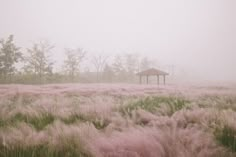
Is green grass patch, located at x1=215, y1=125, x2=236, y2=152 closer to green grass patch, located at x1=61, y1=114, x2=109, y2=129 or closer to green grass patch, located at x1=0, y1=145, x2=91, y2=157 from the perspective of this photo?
green grass patch, located at x1=0, y1=145, x2=91, y2=157

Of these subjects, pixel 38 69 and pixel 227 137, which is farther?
pixel 38 69

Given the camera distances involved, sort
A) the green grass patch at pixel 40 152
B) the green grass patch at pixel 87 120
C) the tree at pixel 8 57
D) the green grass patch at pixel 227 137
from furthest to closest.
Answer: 1. the tree at pixel 8 57
2. the green grass patch at pixel 87 120
3. the green grass patch at pixel 227 137
4. the green grass patch at pixel 40 152

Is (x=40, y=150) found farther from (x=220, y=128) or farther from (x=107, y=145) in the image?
(x=220, y=128)

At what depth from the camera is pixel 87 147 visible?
8.34 feet

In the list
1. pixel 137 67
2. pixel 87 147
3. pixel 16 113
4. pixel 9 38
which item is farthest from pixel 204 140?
pixel 137 67

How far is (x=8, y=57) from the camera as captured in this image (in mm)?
40469

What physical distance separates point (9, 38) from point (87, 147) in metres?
44.4

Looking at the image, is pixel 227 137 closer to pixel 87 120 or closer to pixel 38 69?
pixel 87 120

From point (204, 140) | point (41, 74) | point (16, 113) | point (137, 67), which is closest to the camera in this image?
point (204, 140)

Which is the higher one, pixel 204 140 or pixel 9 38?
pixel 9 38

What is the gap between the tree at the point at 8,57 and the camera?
40000mm

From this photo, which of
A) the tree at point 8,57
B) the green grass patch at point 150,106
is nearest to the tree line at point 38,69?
the tree at point 8,57

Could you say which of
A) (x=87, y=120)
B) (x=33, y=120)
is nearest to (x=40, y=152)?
(x=87, y=120)

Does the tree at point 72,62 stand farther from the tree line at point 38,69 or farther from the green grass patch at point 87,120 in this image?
the green grass patch at point 87,120
